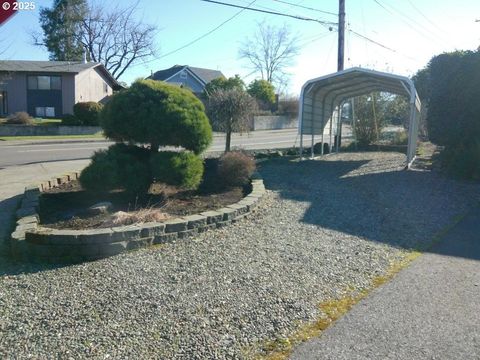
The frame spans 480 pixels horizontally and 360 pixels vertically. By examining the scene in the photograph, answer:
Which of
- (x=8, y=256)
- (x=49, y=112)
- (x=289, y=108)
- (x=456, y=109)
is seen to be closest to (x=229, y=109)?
(x=456, y=109)

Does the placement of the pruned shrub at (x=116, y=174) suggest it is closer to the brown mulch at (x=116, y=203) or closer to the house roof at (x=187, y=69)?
the brown mulch at (x=116, y=203)

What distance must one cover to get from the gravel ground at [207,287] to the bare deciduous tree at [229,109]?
20.1 ft

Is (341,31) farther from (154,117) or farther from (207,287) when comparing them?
(207,287)

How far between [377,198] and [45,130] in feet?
93.6

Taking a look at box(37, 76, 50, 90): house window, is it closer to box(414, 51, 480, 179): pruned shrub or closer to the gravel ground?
box(414, 51, 480, 179): pruned shrub

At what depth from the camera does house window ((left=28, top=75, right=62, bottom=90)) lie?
4453 centimetres

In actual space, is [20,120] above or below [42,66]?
below

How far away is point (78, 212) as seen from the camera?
23.0 ft

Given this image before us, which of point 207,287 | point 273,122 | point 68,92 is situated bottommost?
point 207,287

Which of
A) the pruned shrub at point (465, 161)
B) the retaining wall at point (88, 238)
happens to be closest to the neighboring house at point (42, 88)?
the pruned shrub at point (465, 161)

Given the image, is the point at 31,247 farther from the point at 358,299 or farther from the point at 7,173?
the point at 7,173

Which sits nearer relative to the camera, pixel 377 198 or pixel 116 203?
pixel 116 203

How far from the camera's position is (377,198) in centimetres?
984

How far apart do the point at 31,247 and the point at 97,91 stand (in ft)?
152
